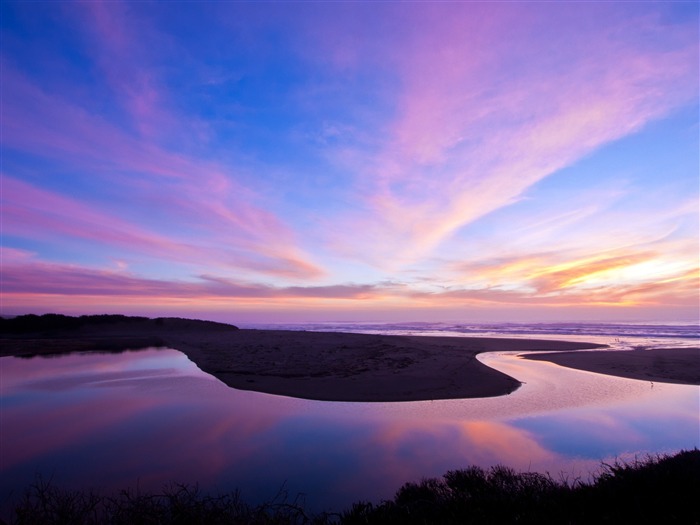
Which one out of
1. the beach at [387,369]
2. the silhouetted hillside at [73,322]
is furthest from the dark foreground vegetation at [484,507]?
the silhouetted hillside at [73,322]

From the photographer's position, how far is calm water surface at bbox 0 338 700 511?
7.28 metres

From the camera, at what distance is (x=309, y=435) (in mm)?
9625

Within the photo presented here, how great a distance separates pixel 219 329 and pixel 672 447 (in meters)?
52.8

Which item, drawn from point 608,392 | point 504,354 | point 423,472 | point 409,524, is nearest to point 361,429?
point 423,472

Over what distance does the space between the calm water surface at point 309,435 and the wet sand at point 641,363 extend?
219cm

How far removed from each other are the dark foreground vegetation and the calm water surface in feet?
3.85

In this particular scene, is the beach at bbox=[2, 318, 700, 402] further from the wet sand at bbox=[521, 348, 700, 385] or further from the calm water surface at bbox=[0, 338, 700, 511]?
the calm water surface at bbox=[0, 338, 700, 511]

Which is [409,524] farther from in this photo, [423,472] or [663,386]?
[663,386]

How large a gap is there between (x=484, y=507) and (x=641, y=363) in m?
20.5

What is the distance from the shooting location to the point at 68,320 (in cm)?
4912

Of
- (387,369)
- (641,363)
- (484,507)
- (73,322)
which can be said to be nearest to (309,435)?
(484,507)

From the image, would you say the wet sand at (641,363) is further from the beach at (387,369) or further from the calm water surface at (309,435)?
the calm water surface at (309,435)

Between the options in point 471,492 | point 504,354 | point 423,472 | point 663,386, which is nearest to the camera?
point 471,492

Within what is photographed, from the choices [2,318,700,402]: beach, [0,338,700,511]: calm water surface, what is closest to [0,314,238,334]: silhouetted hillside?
[2,318,700,402]: beach
